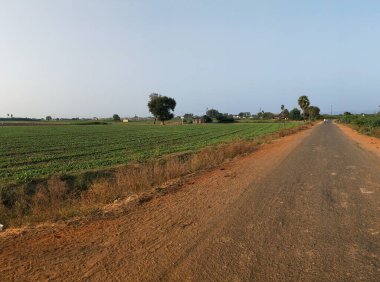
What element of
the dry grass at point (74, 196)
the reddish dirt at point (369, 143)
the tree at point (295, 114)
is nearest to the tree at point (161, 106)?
the tree at point (295, 114)

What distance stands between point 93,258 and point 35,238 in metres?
1.55

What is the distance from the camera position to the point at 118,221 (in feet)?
23.4

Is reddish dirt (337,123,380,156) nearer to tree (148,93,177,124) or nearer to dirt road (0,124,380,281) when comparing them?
dirt road (0,124,380,281)

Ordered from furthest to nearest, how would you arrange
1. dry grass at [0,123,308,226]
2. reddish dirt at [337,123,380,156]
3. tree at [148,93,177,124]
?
1. tree at [148,93,177,124]
2. reddish dirt at [337,123,380,156]
3. dry grass at [0,123,308,226]

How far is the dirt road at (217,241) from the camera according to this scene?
473cm

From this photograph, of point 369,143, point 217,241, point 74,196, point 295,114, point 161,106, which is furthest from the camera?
point 295,114

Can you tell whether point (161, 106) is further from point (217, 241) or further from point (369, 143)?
point (217, 241)

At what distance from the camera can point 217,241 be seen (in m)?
5.82

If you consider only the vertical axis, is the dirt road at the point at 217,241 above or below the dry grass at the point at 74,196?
above

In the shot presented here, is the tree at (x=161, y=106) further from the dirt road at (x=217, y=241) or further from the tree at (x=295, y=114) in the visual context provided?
the dirt road at (x=217, y=241)

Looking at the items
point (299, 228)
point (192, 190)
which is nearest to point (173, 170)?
point (192, 190)

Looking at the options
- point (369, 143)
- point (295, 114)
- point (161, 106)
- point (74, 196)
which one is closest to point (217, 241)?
point (74, 196)

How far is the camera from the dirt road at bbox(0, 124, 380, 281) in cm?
473

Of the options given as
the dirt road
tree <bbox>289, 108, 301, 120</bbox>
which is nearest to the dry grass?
the dirt road
